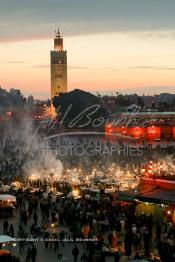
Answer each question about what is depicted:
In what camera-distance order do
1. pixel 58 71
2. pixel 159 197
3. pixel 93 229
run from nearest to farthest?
pixel 93 229
pixel 159 197
pixel 58 71

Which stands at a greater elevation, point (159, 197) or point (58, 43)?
point (58, 43)

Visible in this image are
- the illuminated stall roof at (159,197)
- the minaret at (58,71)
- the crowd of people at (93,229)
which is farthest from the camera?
the minaret at (58,71)

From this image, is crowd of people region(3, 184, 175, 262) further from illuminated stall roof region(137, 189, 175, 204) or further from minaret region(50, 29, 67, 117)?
minaret region(50, 29, 67, 117)

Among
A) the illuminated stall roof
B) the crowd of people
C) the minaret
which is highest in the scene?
the minaret

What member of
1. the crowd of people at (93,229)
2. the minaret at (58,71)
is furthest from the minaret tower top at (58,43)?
the crowd of people at (93,229)

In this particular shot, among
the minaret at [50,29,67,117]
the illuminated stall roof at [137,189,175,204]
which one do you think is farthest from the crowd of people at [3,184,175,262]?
the minaret at [50,29,67,117]

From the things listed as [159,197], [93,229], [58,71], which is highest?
[58,71]

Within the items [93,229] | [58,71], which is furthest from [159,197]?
[58,71]

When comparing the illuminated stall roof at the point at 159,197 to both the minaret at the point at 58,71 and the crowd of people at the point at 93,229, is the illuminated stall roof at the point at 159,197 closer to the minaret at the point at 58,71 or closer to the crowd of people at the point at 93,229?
the crowd of people at the point at 93,229

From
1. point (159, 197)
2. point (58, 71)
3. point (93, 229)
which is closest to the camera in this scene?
point (93, 229)

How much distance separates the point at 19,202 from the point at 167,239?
22.2 feet

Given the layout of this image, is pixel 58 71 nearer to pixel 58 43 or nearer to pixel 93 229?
pixel 58 43

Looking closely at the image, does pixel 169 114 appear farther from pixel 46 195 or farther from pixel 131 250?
pixel 131 250

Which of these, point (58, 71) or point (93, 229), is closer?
point (93, 229)
